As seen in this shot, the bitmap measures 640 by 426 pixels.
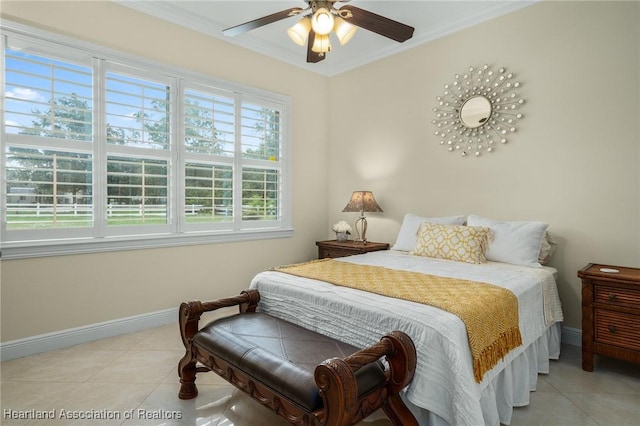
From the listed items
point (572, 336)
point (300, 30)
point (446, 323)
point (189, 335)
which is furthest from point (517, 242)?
point (189, 335)

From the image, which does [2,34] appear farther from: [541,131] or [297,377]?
[541,131]

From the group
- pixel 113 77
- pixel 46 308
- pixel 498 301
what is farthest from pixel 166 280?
pixel 498 301

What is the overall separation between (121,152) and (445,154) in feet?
9.92

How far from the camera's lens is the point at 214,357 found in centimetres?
183

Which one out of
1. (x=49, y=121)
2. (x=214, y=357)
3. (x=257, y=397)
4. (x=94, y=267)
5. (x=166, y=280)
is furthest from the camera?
(x=166, y=280)

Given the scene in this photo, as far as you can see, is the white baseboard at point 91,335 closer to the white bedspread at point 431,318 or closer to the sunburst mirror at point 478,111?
the white bedspread at point 431,318

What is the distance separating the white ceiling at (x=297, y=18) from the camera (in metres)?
3.10

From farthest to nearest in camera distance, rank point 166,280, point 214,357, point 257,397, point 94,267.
Answer: 1. point 166,280
2. point 94,267
3. point 214,357
4. point 257,397

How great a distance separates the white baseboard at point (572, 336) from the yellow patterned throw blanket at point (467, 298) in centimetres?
128

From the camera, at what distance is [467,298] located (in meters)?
1.79

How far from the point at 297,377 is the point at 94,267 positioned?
2.30m

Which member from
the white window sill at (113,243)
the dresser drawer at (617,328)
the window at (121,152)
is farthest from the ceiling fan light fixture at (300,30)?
the dresser drawer at (617,328)

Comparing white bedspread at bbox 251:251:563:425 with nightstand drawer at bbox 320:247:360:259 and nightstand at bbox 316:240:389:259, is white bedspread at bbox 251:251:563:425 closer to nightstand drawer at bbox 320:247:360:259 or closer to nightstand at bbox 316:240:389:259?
nightstand at bbox 316:240:389:259

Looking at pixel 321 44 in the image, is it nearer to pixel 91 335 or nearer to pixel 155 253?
pixel 155 253
